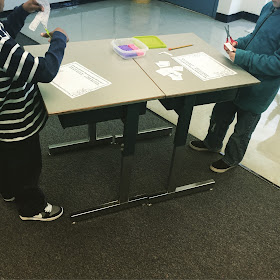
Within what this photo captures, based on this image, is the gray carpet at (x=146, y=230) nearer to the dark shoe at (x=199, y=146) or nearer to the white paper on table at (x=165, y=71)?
the dark shoe at (x=199, y=146)

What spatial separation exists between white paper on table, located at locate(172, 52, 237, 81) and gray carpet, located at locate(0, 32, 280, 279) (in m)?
0.73

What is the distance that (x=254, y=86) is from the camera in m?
1.76

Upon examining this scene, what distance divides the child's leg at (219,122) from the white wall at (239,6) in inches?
128

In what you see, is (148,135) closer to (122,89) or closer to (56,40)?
(122,89)

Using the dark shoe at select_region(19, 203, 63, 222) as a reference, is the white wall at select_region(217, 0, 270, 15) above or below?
above

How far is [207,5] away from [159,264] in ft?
14.9

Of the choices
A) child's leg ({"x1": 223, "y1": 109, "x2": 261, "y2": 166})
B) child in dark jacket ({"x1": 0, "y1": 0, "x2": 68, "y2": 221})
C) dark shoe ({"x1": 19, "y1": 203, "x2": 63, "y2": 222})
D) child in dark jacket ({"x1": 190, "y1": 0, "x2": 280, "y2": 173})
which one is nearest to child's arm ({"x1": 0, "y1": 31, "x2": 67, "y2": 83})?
child in dark jacket ({"x1": 0, "y1": 0, "x2": 68, "y2": 221})

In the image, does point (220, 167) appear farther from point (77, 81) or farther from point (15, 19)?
point (15, 19)

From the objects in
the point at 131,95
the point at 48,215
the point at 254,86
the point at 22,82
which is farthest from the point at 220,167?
the point at 22,82

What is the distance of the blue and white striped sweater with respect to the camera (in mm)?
1125

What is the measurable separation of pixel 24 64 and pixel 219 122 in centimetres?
139

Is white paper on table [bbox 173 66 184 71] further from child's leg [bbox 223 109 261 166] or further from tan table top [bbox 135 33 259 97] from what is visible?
child's leg [bbox 223 109 261 166]

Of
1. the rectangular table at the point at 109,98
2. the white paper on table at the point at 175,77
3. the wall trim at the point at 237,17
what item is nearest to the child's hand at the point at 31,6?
the rectangular table at the point at 109,98

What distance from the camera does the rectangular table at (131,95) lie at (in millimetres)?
1395
